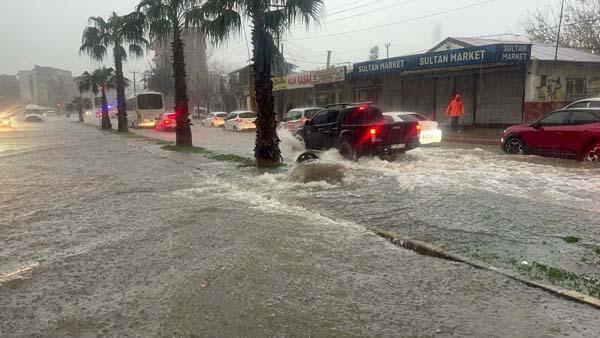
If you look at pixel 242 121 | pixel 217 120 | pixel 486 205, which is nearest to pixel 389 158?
pixel 486 205

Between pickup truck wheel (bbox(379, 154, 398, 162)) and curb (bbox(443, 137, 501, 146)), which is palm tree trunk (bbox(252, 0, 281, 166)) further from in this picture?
curb (bbox(443, 137, 501, 146))

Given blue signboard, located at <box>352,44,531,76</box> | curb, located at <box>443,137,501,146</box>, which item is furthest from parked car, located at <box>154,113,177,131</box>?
curb, located at <box>443,137,501,146</box>

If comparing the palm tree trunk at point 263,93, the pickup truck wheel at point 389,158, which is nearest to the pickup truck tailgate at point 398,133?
the pickup truck wheel at point 389,158

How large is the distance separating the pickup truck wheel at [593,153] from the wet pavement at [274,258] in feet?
3.95

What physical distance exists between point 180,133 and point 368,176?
11.9 m

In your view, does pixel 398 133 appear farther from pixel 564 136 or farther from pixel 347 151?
pixel 564 136

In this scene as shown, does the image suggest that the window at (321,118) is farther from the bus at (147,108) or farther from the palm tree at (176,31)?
the bus at (147,108)

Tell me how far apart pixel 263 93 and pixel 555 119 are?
25.7ft

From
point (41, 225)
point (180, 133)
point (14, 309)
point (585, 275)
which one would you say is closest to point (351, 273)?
point (585, 275)

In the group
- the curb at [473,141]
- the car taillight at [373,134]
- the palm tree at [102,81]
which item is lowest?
the curb at [473,141]

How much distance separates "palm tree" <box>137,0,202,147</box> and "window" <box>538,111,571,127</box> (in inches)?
514

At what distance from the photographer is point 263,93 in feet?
44.3

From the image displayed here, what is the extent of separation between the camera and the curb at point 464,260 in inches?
175

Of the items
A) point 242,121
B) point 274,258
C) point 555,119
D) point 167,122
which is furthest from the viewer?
point 167,122
